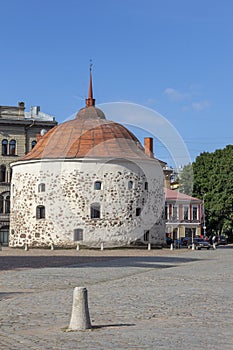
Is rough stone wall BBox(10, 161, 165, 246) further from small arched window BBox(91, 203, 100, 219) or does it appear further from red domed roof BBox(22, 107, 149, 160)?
red domed roof BBox(22, 107, 149, 160)

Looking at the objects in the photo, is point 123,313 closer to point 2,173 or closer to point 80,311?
point 80,311

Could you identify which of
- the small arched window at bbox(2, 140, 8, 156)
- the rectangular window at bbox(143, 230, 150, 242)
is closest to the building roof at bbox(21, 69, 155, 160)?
the rectangular window at bbox(143, 230, 150, 242)

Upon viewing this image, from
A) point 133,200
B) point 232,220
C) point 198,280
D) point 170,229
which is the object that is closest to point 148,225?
point 133,200

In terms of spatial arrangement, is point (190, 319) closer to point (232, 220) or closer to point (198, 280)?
point (198, 280)

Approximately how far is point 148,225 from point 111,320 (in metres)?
39.1

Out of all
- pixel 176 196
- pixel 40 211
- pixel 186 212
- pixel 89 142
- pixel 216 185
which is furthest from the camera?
pixel 176 196

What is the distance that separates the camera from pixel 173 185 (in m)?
89.7

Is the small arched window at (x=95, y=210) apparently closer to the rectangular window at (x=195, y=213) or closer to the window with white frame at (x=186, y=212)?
the rectangular window at (x=195, y=213)

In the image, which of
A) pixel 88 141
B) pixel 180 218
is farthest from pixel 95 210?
pixel 180 218

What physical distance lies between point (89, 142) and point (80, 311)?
130 feet

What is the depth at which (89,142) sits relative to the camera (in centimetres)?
4812

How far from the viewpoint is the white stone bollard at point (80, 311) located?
28.3ft

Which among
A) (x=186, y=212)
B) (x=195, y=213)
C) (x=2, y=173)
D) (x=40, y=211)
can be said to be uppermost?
(x=2, y=173)

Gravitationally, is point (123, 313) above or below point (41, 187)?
below
